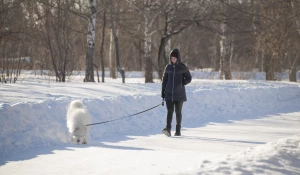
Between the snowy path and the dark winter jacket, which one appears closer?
the snowy path

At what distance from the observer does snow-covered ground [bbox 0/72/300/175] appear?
18.9 ft

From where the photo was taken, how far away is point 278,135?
30.2 ft

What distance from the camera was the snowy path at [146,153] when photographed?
5.96 metres

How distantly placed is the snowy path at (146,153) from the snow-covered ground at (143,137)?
17 millimetres

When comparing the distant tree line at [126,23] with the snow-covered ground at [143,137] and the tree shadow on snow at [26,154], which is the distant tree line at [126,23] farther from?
the tree shadow on snow at [26,154]

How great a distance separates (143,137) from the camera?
9289 mm

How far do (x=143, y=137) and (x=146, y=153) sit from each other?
2093 mm

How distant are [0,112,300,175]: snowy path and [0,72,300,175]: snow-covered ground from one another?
2 cm

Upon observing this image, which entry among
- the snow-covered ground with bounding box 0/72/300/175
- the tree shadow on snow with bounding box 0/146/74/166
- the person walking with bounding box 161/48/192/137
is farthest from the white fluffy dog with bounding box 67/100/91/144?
the person walking with bounding box 161/48/192/137

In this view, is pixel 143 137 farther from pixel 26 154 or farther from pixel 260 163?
pixel 260 163

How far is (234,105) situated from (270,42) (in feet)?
41.8

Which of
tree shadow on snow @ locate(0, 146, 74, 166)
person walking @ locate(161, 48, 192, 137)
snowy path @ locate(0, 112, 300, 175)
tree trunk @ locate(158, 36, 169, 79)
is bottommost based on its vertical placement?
tree shadow on snow @ locate(0, 146, 74, 166)

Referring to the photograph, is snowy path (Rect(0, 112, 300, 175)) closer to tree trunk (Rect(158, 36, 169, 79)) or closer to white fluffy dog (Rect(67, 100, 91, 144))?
white fluffy dog (Rect(67, 100, 91, 144))

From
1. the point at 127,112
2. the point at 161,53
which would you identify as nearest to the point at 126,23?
the point at 161,53
